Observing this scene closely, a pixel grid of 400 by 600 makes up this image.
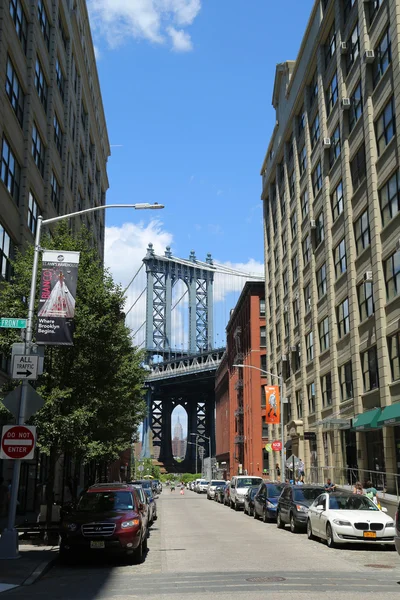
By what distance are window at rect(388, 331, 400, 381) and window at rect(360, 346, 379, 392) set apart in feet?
6.38

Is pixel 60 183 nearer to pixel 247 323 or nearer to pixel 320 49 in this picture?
pixel 320 49

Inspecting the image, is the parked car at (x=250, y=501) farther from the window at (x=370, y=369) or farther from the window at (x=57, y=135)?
the window at (x=57, y=135)

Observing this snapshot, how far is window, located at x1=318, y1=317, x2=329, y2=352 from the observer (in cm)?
4122

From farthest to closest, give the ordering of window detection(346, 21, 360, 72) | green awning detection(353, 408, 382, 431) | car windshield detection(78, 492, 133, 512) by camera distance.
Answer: window detection(346, 21, 360, 72), green awning detection(353, 408, 382, 431), car windshield detection(78, 492, 133, 512)

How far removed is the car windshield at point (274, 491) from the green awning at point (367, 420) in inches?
197

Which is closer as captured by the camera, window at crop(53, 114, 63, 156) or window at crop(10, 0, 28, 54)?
window at crop(10, 0, 28, 54)

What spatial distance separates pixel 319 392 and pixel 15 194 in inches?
914

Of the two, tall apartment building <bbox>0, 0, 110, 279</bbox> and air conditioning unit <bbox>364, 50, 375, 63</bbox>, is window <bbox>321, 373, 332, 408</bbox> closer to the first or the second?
air conditioning unit <bbox>364, 50, 375, 63</bbox>

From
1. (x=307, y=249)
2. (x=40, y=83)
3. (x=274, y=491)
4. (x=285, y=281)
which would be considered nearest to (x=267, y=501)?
(x=274, y=491)

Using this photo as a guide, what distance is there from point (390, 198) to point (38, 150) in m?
17.8

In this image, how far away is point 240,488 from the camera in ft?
131

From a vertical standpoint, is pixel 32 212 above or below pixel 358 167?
below

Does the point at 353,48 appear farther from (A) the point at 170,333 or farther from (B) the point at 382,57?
(A) the point at 170,333

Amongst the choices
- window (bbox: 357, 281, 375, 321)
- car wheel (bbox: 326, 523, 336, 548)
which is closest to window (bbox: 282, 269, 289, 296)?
window (bbox: 357, 281, 375, 321)
